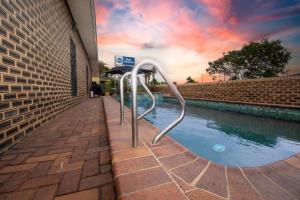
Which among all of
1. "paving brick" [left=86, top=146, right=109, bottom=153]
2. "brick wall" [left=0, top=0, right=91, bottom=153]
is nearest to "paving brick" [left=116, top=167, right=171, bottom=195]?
"paving brick" [left=86, top=146, right=109, bottom=153]

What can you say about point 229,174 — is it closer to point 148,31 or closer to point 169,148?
point 169,148

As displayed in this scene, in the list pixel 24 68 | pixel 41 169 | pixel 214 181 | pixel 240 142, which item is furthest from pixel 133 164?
pixel 240 142

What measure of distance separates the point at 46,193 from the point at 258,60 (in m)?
24.1

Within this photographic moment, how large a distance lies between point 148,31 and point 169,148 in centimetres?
1317

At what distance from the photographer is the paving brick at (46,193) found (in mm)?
911

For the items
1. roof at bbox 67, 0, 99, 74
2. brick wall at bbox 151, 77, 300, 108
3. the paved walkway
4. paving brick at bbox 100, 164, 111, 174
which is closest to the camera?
the paved walkway

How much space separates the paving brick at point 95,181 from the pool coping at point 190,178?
120 mm

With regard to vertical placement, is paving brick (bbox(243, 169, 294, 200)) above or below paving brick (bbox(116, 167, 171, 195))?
below

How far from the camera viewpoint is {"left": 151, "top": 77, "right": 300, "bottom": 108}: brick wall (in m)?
5.36

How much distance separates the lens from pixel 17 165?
129 centimetres

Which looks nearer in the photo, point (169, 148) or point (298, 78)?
point (169, 148)

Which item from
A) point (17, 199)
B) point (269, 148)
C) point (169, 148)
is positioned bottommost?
point (269, 148)

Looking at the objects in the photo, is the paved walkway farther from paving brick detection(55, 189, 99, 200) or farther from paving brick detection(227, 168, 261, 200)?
paving brick detection(227, 168, 261, 200)

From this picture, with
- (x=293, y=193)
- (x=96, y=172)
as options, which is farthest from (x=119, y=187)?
(x=293, y=193)
